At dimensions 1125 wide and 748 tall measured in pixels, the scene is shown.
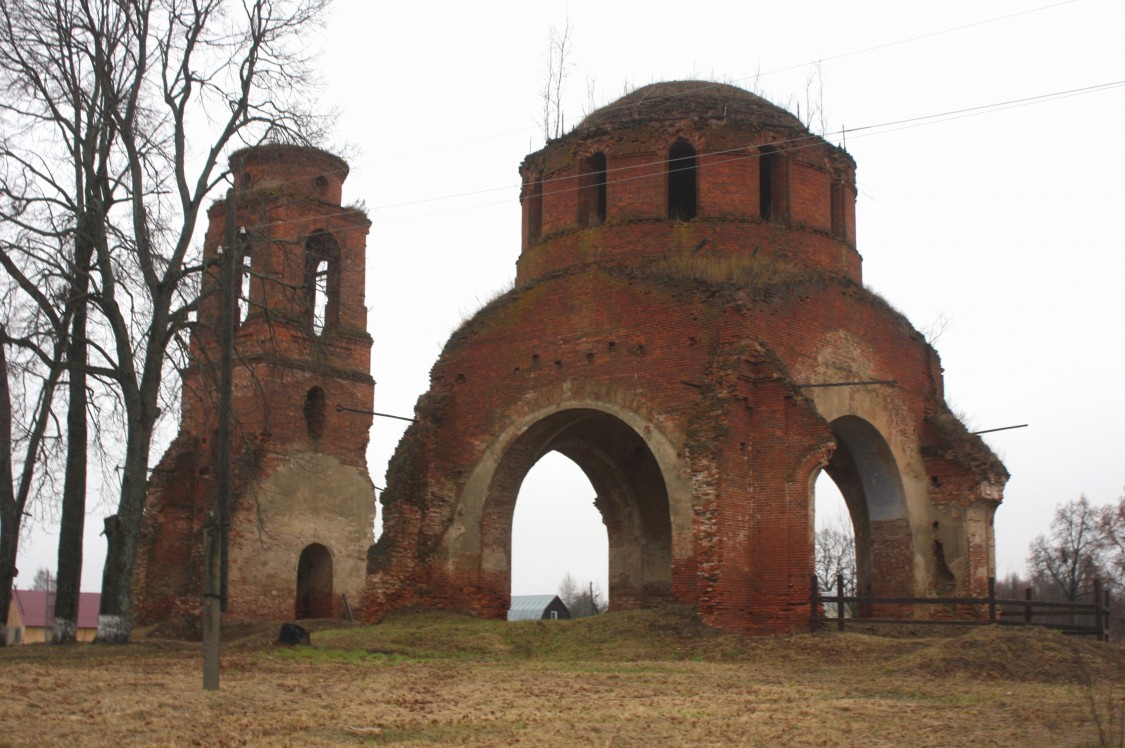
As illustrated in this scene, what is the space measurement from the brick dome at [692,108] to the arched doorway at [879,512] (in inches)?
206

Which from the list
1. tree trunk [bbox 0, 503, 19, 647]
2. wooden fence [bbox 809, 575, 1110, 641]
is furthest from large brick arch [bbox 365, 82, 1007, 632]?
tree trunk [bbox 0, 503, 19, 647]

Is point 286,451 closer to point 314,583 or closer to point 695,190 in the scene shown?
point 314,583

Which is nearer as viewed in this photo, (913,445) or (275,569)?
(913,445)

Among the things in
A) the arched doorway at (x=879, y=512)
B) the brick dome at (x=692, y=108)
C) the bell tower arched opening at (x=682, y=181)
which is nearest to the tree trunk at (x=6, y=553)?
the brick dome at (x=692, y=108)

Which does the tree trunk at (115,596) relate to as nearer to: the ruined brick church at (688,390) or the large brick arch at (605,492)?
the ruined brick church at (688,390)

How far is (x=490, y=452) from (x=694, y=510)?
163 inches

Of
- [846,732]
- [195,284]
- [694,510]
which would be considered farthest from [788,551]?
[195,284]

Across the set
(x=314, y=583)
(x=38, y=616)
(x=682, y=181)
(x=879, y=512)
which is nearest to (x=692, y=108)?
(x=682, y=181)

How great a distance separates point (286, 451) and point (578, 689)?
1547 centimetres

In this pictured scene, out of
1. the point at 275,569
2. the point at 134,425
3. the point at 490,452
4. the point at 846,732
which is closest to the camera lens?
the point at 846,732

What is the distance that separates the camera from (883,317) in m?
20.7

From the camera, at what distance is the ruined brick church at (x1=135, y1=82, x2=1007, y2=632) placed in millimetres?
17250

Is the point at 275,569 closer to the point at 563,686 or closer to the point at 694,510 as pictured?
the point at 694,510

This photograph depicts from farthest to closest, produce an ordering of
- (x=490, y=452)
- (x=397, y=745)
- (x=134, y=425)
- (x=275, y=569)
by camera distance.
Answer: (x=275, y=569) < (x=490, y=452) < (x=134, y=425) < (x=397, y=745)
